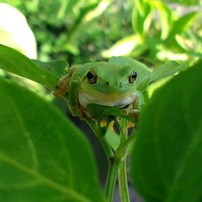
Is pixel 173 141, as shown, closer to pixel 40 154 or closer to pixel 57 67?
pixel 40 154

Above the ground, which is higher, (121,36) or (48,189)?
(121,36)

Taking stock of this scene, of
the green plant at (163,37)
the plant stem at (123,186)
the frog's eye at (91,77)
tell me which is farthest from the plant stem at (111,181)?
the green plant at (163,37)

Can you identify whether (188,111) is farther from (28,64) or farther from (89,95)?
(89,95)

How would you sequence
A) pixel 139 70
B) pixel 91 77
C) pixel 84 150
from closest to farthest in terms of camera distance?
pixel 84 150 → pixel 139 70 → pixel 91 77

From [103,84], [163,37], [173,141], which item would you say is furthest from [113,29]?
[173,141]

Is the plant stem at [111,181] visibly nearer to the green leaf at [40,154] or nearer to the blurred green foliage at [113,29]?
the green leaf at [40,154]

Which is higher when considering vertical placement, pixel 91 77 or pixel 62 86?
pixel 91 77

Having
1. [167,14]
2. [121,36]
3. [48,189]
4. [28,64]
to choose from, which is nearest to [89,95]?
[28,64]
